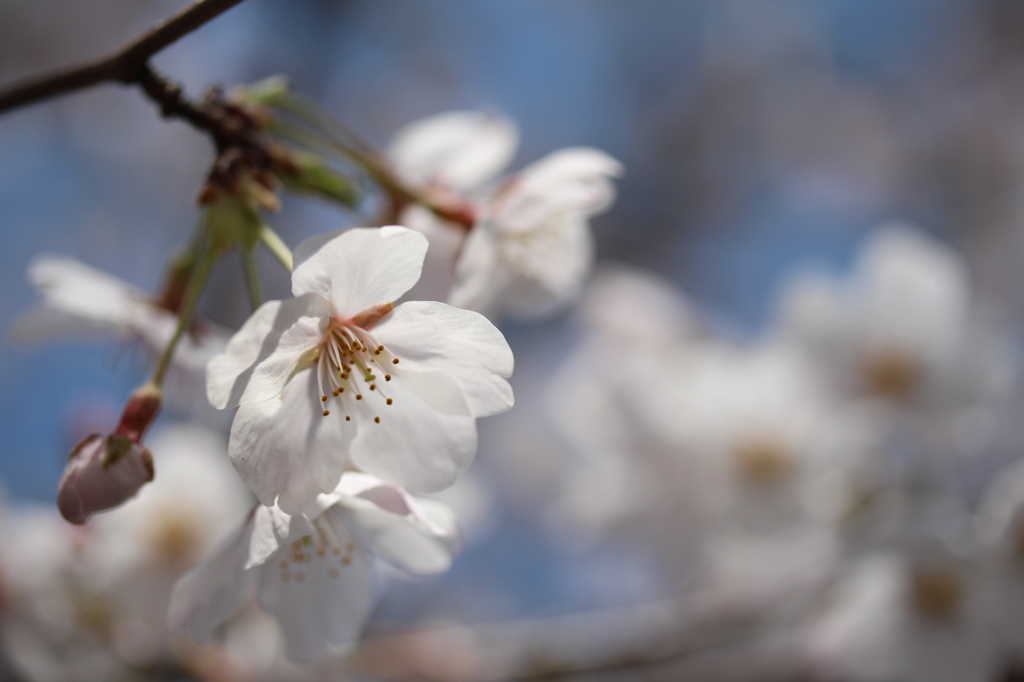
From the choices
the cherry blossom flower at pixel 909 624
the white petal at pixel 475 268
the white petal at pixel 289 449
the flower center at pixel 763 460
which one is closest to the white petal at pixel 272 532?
the white petal at pixel 289 449

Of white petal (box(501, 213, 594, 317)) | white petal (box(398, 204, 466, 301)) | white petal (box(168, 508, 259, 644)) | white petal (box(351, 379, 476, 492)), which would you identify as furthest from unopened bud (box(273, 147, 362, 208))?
white petal (box(168, 508, 259, 644))

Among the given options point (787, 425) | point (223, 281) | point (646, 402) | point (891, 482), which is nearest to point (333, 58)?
point (223, 281)

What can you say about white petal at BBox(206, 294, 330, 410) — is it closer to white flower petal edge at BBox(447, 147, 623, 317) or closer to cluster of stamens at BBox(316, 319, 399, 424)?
cluster of stamens at BBox(316, 319, 399, 424)

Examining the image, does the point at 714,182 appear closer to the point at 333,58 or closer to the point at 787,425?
the point at 333,58

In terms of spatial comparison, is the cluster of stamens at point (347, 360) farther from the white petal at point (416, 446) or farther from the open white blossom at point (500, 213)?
the open white blossom at point (500, 213)

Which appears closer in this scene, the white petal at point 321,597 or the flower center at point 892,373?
the white petal at point 321,597

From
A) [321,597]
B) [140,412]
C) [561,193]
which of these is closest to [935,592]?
[561,193]
